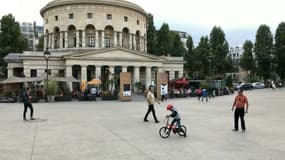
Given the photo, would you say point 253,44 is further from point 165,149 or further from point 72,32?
point 165,149

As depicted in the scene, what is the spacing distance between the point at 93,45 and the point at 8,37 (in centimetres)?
1802

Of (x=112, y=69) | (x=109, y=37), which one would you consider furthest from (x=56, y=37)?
(x=112, y=69)

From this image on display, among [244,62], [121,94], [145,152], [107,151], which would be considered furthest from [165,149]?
[244,62]

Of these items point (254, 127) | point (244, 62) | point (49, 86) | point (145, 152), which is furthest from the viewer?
point (244, 62)

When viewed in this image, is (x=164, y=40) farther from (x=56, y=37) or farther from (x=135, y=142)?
(x=135, y=142)

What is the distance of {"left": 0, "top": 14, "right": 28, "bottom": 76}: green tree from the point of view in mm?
57688

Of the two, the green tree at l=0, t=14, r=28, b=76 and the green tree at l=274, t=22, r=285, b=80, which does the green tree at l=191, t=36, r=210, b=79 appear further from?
the green tree at l=0, t=14, r=28, b=76

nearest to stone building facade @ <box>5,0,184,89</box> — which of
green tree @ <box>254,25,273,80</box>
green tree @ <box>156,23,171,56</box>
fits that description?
green tree @ <box>156,23,171,56</box>

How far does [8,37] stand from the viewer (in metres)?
58.1

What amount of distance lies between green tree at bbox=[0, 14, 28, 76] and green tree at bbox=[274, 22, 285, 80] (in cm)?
5933

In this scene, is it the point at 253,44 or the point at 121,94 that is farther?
the point at 253,44

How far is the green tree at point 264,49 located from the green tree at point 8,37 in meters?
55.2

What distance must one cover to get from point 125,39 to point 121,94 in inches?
1191

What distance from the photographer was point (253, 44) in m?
72.4
